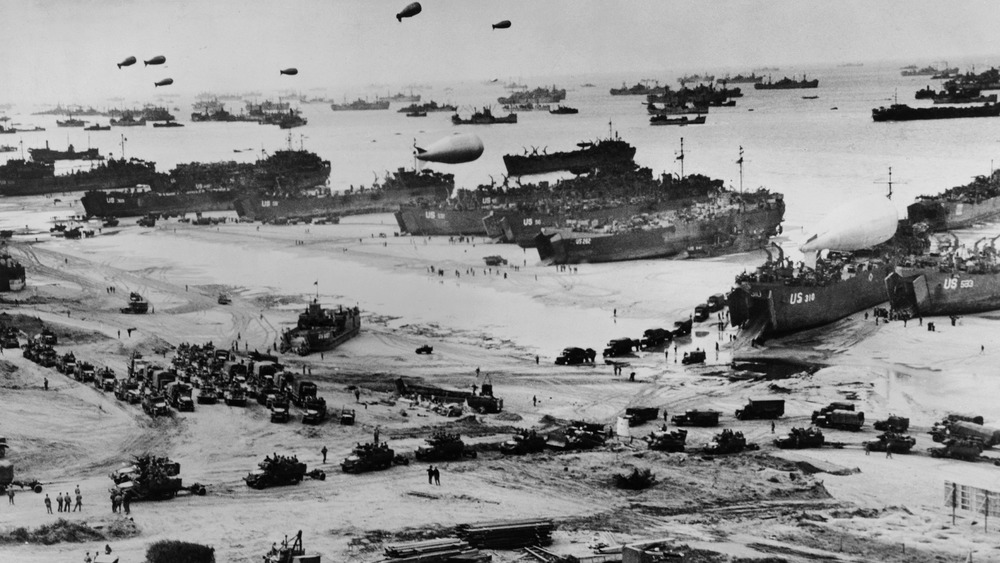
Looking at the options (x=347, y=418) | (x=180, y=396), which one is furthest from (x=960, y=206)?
(x=180, y=396)

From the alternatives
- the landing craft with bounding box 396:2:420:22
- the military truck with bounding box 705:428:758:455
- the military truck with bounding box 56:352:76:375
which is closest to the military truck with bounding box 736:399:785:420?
the military truck with bounding box 705:428:758:455

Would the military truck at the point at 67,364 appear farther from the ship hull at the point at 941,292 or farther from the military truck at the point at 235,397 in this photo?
the ship hull at the point at 941,292

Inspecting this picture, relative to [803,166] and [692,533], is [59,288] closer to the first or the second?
[692,533]

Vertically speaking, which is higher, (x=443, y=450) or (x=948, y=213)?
(x=948, y=213)

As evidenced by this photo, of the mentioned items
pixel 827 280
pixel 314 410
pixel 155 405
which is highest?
pixel 827 280

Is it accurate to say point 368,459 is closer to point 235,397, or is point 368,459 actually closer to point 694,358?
point 235,397

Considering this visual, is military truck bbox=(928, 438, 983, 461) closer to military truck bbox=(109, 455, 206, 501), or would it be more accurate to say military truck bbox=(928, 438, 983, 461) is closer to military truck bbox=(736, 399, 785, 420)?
military truck bbox=(736, 399, 785, 420)
